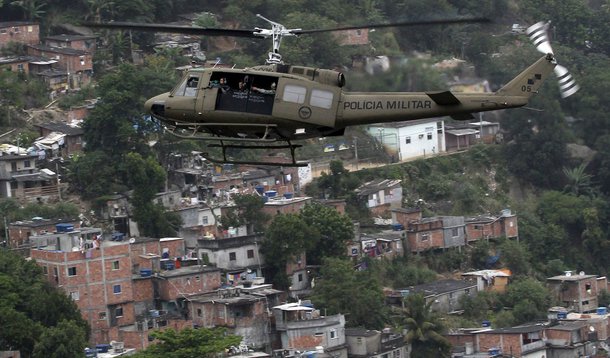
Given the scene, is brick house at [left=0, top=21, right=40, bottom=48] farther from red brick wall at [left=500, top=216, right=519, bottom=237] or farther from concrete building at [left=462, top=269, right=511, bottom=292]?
concrete building at [left=462, top=269, right=511, bottom=292]

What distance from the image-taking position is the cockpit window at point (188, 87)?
28.7 metres

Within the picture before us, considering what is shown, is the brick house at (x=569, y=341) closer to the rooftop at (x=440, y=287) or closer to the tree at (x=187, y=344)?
the rooftop at (x=440, y=287)

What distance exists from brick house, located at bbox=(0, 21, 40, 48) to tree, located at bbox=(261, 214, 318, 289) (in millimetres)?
12354

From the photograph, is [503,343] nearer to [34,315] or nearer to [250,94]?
[34,315]

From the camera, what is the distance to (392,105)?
2867cm

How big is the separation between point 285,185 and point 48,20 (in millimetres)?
9750

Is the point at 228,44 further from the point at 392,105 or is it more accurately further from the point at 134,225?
the point at 392,105

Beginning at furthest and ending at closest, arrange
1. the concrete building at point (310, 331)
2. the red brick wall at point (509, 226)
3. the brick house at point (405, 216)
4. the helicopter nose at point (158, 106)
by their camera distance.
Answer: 1. the red brick wall at point (509, 226)
2. the brick house at point (405, 216)
3. the concrete building at point (310, 331)
4. the helicopter nose at point (158, 106)

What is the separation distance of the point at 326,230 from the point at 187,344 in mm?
8735

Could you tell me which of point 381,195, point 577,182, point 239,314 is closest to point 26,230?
point 239,314

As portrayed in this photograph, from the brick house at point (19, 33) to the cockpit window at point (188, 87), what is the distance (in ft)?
101

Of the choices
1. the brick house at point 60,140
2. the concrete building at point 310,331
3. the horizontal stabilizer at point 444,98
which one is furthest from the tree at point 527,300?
the horizontal stabilizer at point 444,98

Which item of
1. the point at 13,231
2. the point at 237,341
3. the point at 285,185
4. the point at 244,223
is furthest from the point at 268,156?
the point at 237,341

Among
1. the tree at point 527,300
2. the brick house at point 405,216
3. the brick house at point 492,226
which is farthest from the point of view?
the brick house at point 492,226
